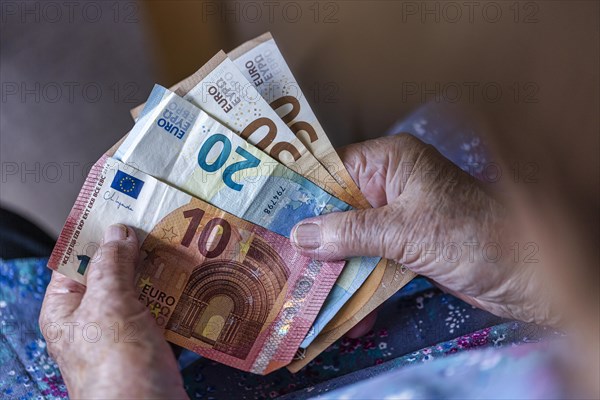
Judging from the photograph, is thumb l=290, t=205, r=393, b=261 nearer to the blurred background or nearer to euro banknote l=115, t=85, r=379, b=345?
euro banknote l=115, t=85, r=379, b=345

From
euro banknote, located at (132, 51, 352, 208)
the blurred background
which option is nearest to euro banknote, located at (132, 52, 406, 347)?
euro banknote, located at (132, 51, 352, 208)

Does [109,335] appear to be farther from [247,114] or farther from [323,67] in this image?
[323,67]

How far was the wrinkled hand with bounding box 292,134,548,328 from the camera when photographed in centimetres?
86

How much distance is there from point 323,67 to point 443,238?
101 centimetres

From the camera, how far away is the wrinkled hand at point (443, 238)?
863mm

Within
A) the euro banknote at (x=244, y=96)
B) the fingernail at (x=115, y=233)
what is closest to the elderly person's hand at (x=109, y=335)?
the fingernail at (x=115, y=233)

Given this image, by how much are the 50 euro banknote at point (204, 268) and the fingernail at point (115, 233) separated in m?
0.02

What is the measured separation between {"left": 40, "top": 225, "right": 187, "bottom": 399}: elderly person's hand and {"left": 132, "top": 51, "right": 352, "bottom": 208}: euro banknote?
232 mm

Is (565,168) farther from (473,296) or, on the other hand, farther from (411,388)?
(411,388)

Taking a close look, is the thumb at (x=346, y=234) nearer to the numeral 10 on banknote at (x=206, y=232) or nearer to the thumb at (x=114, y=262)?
the numeral 10 on banknote at (x=206, y=232)

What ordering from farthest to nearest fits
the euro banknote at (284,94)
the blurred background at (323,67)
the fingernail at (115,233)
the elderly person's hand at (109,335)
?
the blurred background at (323,67) → the euro banknote at (284,94) → the fingernail at (115,233) → the elderly person's hand at (109,335)

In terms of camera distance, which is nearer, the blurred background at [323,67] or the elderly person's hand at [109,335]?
the elderly person's hand at [109,335]

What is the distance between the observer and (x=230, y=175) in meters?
0.92

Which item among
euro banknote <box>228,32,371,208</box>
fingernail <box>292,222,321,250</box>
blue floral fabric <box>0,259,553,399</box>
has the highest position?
euro banknote <box>228,32,371,208</box>
